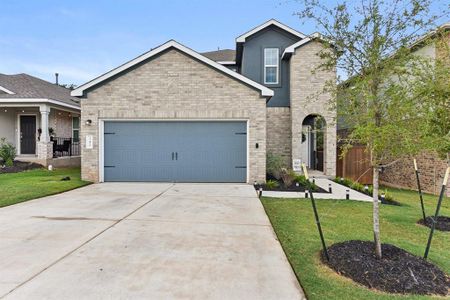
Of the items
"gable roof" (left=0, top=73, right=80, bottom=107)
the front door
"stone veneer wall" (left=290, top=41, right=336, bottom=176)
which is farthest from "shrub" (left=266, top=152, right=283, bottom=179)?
the front door

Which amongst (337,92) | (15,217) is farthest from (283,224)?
(15,217)

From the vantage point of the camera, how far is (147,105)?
1130cm

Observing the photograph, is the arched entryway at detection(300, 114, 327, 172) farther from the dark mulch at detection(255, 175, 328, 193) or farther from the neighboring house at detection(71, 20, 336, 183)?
the dark mulch at detection(255, 175, 328, 193)

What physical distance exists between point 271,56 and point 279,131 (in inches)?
152

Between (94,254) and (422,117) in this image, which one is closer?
(422,117)

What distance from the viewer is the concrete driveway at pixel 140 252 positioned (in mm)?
3150

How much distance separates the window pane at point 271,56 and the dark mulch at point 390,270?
39.2ft

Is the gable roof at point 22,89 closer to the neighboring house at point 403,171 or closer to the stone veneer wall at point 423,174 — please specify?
the neighboring house at point 403,171

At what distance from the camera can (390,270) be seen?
366cm

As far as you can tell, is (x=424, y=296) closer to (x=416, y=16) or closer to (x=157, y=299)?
(x=157, y=299)

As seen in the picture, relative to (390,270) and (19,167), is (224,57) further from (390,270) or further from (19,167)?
(390,270)

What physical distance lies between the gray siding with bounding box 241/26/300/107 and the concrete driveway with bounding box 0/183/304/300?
882 cm

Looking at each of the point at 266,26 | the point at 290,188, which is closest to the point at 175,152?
the point at 290,188

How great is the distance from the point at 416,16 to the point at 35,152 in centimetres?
1847
